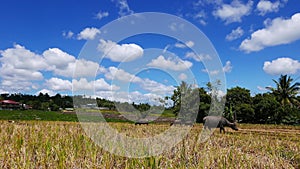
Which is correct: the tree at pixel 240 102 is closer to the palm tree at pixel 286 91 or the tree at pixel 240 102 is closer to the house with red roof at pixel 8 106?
the palm tree at pixel 286 91

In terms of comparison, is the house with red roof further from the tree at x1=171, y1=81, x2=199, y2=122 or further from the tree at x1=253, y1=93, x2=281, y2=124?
the tree at x1=253, y1=93, x2=281, y2=124

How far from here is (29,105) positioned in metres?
69.6

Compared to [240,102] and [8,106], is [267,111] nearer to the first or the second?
[240,102]

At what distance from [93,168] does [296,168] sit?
2778 millimetres

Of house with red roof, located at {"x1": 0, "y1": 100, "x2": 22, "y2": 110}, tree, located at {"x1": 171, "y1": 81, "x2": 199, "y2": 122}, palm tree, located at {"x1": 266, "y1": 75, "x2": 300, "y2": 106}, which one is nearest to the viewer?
tree, located at {"x1": 171, "y1": 81, "x2": 199, "y2": 122}

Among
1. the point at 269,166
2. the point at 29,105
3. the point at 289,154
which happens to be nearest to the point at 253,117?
the point at 289,154

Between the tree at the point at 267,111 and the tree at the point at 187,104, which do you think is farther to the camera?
the tree at the point at 267,111

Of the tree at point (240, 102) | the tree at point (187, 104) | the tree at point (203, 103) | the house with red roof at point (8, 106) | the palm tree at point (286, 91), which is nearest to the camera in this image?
the tree at point (187, 104)

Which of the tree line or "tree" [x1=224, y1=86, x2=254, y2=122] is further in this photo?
"tree" [x1=224, y1=86, x2=254, y2=122]

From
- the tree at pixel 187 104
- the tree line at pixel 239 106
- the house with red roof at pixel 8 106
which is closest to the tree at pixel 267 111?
the tree line at pixel 239 106

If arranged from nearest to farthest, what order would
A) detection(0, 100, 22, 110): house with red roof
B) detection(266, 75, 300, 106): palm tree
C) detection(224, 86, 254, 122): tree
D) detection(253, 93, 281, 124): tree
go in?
detection(224, 86, 254, 122): tree < detection(253, 93, 281, 124): tree < detection(266, 75, 300, 106): palm tree < detection(0, 100, 22, 110): house with red roof

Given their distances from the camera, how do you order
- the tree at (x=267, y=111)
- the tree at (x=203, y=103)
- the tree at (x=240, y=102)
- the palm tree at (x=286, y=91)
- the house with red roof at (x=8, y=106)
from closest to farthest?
the tree at (x=203, y=103)
the tree at (x=240, y=102)
the tree at (x=267, y=111)
the palm tree at (x=286, y=91)
the house with red roof at (x=8, y=106)

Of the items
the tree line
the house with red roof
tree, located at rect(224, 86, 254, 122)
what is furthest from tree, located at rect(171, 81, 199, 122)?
the house with red roof

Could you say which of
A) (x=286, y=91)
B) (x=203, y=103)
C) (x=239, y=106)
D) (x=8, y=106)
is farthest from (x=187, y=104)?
(x=8, y=106)
